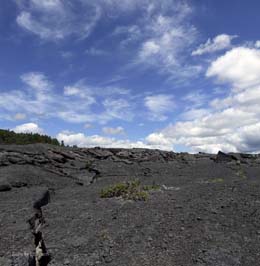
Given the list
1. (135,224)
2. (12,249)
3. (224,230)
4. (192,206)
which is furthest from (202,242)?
(12,249)

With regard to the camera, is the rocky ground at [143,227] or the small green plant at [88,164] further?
the small green plant at [88,164]

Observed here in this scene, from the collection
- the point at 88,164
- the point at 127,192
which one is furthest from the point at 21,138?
the point at 127,192

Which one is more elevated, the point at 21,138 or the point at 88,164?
the point at 21,138

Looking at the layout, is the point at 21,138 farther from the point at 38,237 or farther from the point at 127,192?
the point at 38,237

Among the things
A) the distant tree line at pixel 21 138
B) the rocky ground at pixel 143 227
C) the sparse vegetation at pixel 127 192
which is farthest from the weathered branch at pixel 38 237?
the distant tree line at pixel 21 138

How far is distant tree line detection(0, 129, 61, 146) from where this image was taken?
31.7 metres

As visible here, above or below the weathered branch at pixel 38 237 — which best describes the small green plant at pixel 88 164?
above

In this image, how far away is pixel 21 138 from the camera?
110ft

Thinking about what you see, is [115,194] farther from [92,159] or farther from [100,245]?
[92,159]

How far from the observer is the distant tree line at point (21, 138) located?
31.7 m

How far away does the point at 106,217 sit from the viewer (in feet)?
31.8

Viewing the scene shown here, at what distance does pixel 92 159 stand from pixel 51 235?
626 inches

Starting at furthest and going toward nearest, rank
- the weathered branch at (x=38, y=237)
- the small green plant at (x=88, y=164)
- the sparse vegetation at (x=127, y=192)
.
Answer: the small green plant at (x=88, y=164), the sparse vegetation at (x=127, y=192), the weathered branch at (x=38, y=237)

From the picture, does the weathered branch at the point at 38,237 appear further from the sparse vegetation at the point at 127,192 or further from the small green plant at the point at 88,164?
the small green plant at the point at 88,164
